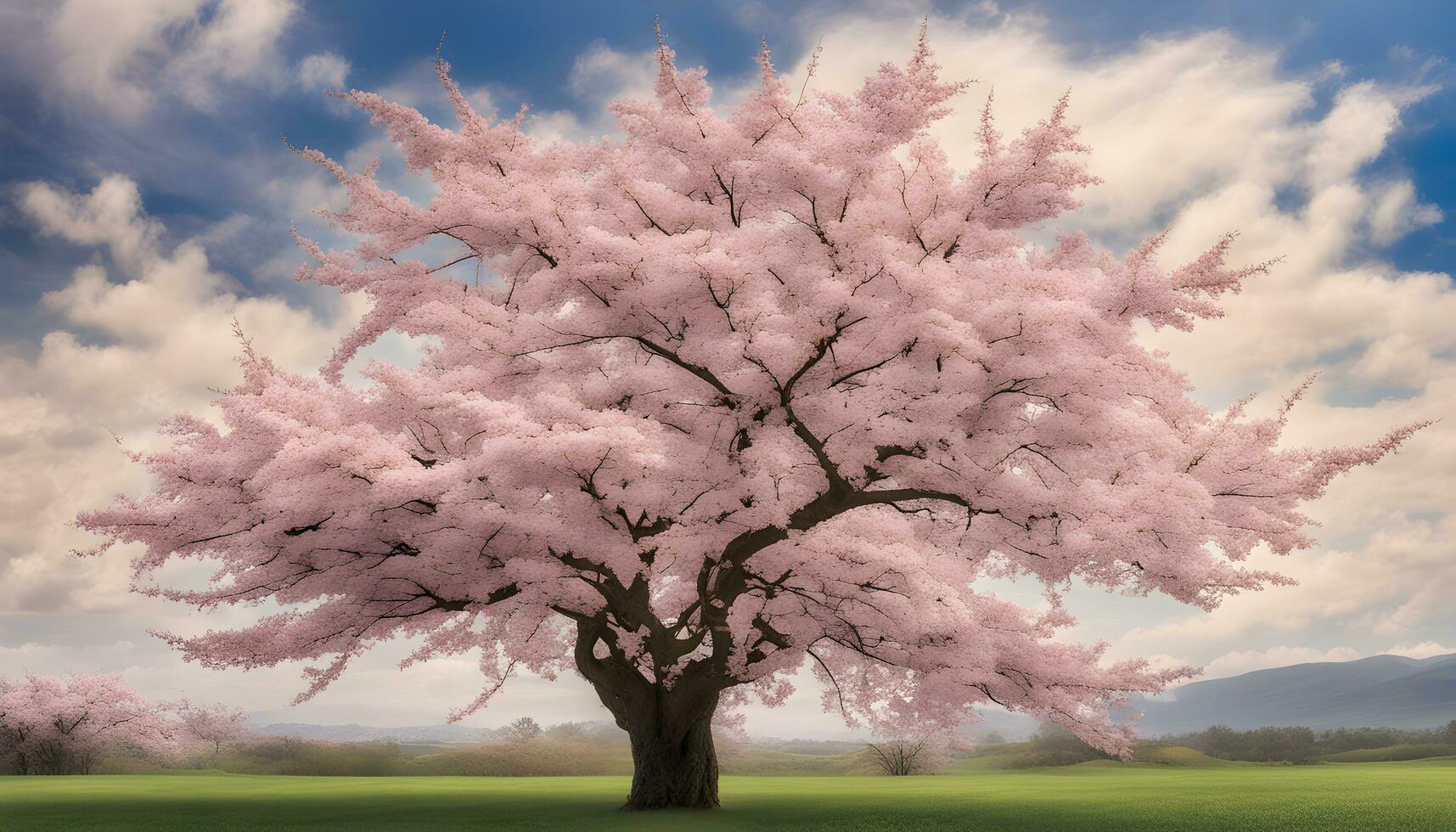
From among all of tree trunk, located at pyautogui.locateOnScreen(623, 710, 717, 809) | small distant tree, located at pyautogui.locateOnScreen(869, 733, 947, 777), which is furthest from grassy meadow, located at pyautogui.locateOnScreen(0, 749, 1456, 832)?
small distant tree, located at pyautogui.locateOnScreen(869, 733, 947, 777)

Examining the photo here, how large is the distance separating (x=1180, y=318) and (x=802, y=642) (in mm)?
7800

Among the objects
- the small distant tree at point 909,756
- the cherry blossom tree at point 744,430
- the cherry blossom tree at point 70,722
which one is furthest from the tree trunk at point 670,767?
the cherry blossom tree at point 70,722

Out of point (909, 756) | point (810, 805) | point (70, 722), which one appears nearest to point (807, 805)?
point (810, 805)

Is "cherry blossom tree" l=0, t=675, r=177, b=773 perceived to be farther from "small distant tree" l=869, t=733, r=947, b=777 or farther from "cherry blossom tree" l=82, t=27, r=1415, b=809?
"small distant tree" l=869, t=733, r=947, b=777

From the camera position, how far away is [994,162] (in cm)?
1459

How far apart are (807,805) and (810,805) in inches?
2.0

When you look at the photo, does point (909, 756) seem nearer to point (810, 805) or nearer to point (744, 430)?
point (810, 805)

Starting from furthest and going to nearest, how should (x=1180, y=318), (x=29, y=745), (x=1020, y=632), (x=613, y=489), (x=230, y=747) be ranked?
(x=230, y=747)
(x=29, y=745)
(x=1020, y=632)
(x=1180, y=318)
(x=613, y=489)

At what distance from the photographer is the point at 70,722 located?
120ft

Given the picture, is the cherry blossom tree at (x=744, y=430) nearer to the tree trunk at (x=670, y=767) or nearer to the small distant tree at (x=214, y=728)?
the tree trunk at (x=670, y=767)

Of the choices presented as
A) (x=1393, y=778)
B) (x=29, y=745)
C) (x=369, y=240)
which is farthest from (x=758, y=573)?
(x=29, y=745)

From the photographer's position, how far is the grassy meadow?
13.6m

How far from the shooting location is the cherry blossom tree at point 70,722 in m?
35.8

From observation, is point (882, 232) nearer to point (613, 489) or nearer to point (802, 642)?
point (613, 489)
